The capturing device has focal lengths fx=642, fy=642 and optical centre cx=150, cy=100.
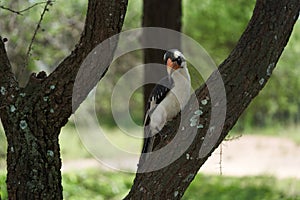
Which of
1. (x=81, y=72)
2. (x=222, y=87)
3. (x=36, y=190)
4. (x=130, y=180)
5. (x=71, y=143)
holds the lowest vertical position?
(x=36, y=190)

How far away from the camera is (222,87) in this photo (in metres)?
2.90

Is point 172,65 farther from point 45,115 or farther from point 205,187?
point 205,187

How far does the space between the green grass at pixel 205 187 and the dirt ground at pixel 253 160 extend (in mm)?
906

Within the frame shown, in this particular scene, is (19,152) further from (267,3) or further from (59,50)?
(59,50)

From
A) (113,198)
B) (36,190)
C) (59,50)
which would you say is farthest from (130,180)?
(36,190)

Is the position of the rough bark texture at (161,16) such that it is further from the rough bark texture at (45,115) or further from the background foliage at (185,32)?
the rough bark texture at (45,115)

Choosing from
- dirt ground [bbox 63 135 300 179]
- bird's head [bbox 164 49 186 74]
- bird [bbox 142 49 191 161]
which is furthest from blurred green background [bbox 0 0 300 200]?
bird's head [bbox 164 49 186 74]

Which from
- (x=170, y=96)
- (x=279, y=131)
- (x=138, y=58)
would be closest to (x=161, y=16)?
Result: (x=170, y=96)

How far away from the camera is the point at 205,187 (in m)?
7.23

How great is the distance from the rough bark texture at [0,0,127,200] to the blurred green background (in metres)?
2.71

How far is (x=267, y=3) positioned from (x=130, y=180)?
4773 millimetres

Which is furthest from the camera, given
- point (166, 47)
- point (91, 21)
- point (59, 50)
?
point (59, 50)

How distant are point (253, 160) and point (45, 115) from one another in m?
8.52

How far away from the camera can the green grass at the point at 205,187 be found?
6.58m
